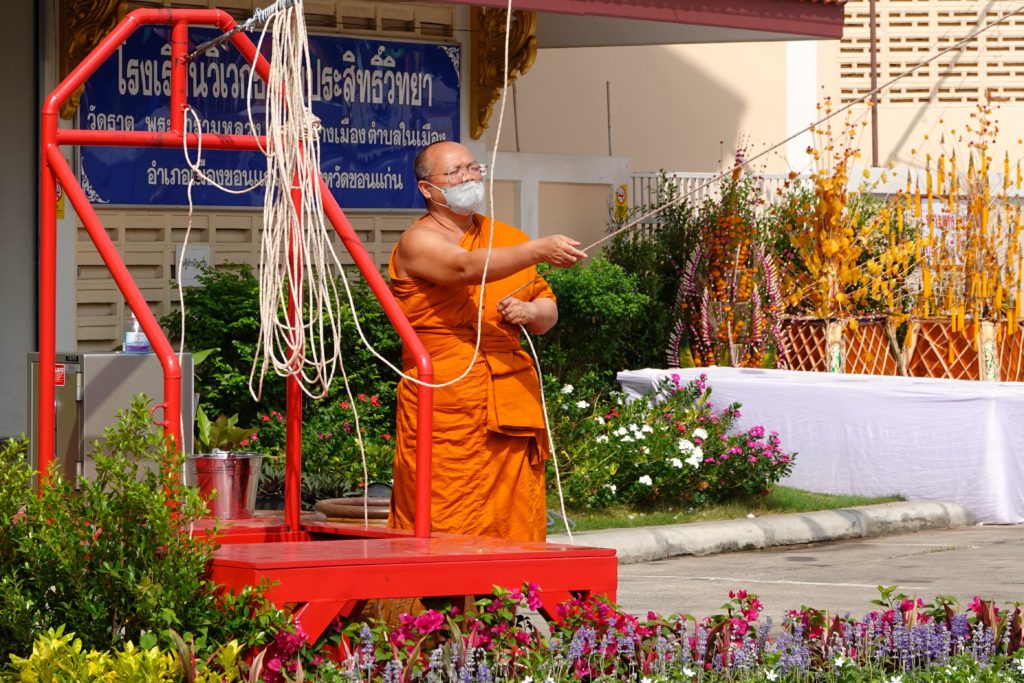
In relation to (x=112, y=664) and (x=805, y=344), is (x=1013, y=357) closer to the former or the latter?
(x=805, y=344)

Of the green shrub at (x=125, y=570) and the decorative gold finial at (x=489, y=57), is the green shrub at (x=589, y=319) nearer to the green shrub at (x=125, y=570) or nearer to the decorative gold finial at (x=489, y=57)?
the decorative gold finial at (x=489, y=57)

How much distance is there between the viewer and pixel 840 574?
30.6ft

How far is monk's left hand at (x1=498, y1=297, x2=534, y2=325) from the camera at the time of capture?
20.4 feet

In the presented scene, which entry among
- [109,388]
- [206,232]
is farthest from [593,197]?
[109,388]

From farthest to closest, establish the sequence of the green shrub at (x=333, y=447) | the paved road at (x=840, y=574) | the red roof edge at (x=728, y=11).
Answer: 1. the red roof edge at (x=728, y=11)
2. the green shrub at (x=333, y=447)
3. the paved road at (x=840, y=574)

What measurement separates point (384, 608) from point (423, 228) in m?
1.43

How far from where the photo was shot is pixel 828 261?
1398 cm

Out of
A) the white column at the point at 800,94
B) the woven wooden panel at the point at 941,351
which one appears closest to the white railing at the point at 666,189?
the woven wooden panel at the point at 941,351

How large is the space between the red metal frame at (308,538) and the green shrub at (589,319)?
711cm

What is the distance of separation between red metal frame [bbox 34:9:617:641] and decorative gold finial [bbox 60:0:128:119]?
17.3ft

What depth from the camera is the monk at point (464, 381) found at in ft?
20.2

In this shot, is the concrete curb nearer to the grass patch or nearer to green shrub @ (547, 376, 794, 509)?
the grass patch

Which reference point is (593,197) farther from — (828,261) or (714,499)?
(714,499)

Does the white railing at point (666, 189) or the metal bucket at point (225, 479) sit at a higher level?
the white railing at point (666, 189)
